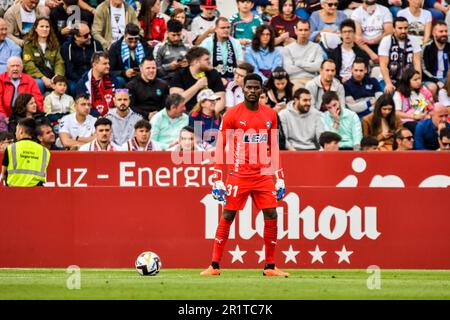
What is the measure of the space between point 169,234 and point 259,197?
2686 millimetres

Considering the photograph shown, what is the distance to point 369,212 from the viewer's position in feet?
48.5

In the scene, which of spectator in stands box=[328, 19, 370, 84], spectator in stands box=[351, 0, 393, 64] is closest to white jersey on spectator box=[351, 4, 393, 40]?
spectator in stands box=[351, 0, 393, 64]

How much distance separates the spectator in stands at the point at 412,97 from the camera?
59.4ft

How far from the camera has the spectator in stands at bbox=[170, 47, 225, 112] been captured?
17625 millimetres

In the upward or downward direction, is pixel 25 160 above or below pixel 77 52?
below

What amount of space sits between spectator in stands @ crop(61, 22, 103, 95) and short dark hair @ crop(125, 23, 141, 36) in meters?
0.69

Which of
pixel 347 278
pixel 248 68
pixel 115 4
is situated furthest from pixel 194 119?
pixel 347 278

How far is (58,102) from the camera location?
17281mm

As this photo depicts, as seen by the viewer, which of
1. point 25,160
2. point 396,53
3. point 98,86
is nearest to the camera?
point 25,160

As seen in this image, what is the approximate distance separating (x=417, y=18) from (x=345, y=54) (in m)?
1.79

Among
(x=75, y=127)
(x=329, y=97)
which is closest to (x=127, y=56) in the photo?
(x=75, y=127)

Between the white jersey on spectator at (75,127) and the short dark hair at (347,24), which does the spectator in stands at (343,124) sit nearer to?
the short dark hair at (347,24)

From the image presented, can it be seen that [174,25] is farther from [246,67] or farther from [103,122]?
[103,122]

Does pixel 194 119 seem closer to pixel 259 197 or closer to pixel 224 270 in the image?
pixel 224 270
